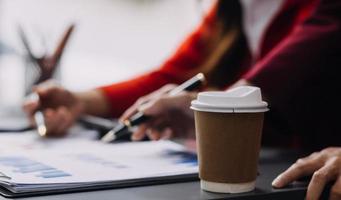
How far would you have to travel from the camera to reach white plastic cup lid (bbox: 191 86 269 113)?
0.63 metres

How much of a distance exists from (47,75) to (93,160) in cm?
81

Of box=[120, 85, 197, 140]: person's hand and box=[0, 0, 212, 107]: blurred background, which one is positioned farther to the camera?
box=[0, 0, 212, 107]: blurred background

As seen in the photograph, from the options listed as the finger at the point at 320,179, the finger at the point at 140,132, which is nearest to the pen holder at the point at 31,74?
the finger at the point at 140,132

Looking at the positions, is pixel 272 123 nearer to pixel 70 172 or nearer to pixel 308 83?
pixel 308 83

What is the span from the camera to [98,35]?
2146 mm

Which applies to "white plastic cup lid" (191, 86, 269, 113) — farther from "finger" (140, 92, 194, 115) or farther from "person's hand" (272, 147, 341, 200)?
"finger" (140, 92, 194, 115)

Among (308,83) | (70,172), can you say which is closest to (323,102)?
(308,83)

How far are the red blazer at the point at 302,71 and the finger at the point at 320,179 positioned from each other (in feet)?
0.85

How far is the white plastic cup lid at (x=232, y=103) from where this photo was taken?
2.06ft

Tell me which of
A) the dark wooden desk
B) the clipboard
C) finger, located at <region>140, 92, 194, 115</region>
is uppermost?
finger, located at <region>140, 92, 194, 115</region>

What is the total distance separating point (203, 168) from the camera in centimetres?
67


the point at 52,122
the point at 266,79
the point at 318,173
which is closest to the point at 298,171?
the point at 318,173

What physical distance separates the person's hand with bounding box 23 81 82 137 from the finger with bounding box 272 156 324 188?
0.62m

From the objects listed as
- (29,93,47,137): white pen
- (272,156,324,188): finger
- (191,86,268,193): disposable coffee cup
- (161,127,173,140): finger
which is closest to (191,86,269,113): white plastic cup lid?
(191,86,268,193): disposable coffee cup
